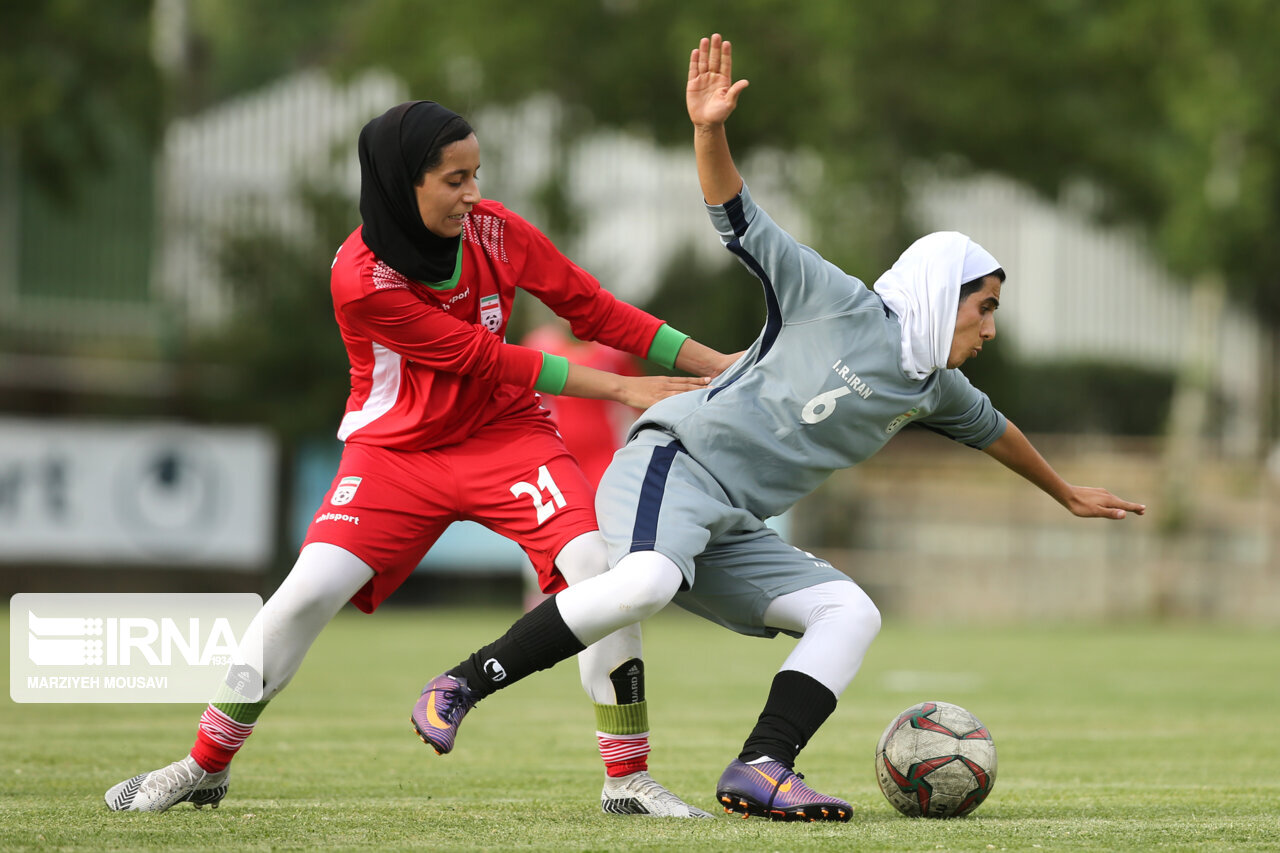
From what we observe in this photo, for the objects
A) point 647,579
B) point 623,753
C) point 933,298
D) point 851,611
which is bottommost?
point 623,753

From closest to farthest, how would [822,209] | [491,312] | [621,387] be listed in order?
[621,387], [491,312], [822,209]

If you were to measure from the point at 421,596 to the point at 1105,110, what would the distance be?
11.3 meters

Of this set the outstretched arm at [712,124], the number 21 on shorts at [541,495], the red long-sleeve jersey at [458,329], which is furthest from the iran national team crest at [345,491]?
the outstretched arm at [712,124]

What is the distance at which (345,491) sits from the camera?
5.17 meters

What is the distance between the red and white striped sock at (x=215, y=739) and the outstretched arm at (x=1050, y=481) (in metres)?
2.51

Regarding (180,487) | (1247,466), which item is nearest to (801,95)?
(1247,466)

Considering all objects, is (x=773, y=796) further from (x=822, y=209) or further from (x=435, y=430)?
(x=822, y=209)

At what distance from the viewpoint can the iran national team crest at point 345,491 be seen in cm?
515

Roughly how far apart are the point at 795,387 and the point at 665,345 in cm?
67

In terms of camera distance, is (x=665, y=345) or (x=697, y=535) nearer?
(x=697, y=535)

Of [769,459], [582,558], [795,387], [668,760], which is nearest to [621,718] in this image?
[582,558]

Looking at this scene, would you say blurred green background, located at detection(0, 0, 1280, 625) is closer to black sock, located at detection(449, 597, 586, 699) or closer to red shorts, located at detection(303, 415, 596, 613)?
red shorts, located at detection(303, 415, 596, 613)

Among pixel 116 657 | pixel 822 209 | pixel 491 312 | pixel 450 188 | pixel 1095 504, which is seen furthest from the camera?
pixel 822 209

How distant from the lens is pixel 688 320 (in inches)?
854
